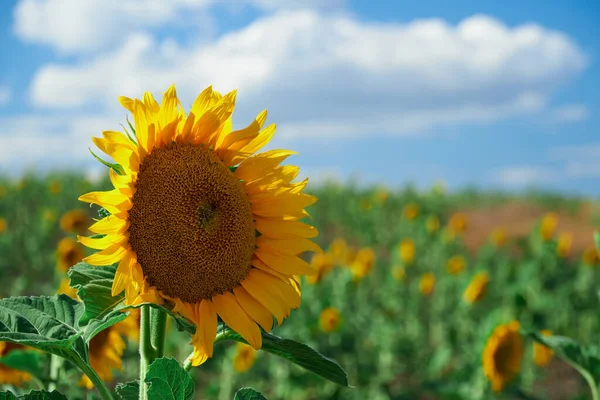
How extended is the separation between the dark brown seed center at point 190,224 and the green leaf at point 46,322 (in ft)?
0.63

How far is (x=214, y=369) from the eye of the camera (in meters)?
5.26

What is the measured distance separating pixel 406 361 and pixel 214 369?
161 centimetres

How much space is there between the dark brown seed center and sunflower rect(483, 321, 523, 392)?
8.84ft

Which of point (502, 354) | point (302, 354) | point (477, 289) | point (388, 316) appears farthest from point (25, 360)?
point (388, 316)

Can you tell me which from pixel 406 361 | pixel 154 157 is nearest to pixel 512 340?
pixel 406 361

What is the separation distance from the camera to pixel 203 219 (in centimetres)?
142

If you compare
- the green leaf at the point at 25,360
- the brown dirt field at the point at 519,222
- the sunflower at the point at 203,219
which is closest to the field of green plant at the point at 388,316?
the green leaf at the point at 25,360

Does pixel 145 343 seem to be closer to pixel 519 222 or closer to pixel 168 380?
pixel 168 380

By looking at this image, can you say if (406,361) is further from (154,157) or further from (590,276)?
(154,157)

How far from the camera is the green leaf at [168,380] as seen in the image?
44.9 inches

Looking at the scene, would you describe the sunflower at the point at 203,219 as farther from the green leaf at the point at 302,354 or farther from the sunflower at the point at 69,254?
the sunflower at the point at 69,254

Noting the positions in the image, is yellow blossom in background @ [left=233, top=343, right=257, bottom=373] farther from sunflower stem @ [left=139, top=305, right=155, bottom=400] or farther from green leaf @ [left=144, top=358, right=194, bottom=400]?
green leaf @ [left=144, top=358, right=194, bottom=400]

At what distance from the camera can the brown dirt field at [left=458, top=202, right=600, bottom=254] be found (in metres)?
11.2

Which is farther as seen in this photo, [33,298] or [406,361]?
[406,361]
